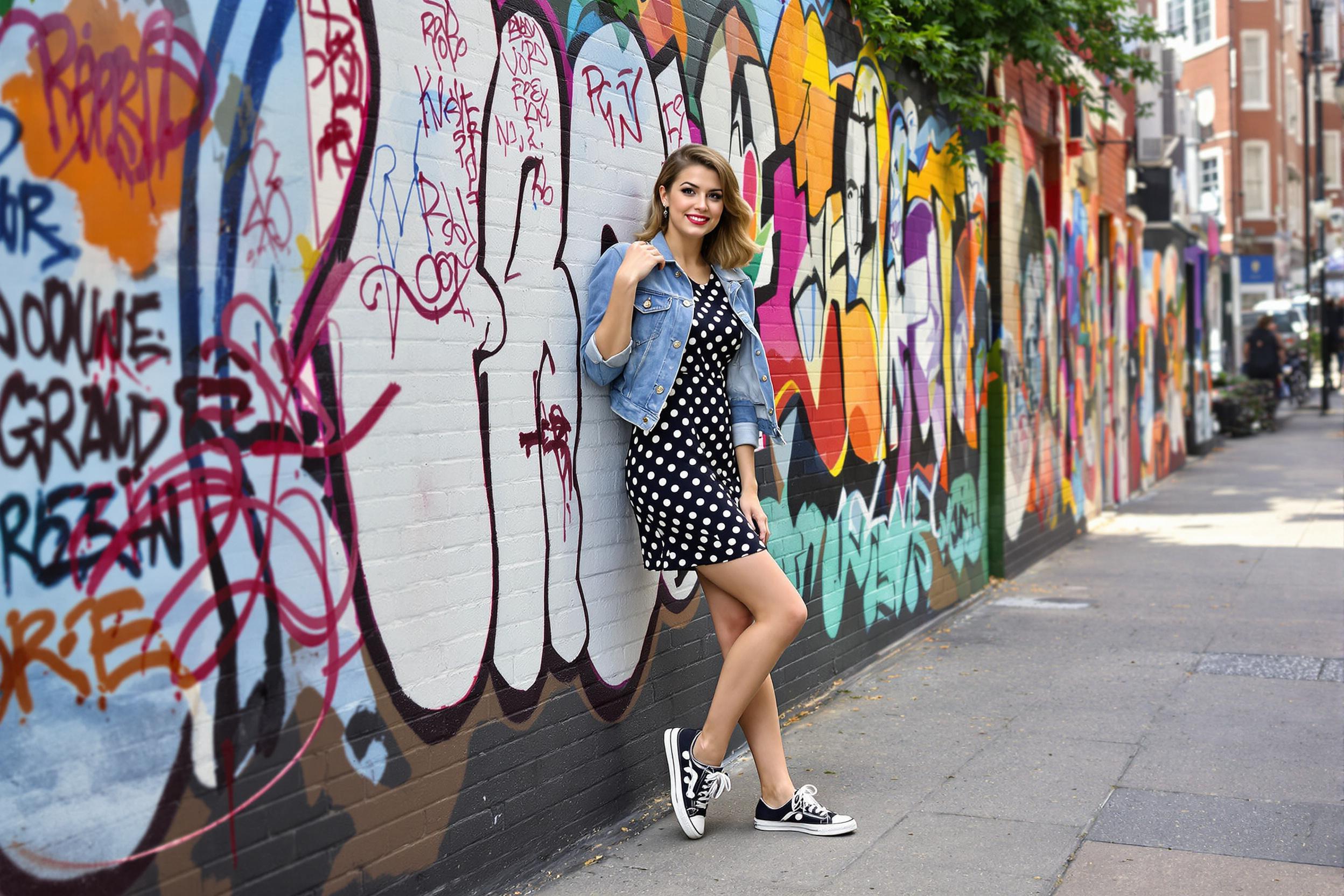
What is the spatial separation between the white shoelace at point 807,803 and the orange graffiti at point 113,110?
277cm

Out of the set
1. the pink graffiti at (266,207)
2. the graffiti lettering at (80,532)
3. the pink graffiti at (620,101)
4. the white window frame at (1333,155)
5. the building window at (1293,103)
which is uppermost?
the building window at (1293,103)

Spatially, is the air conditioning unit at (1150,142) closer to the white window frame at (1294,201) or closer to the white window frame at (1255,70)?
the white window frame at (1255,70)

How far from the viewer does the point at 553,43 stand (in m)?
4.11

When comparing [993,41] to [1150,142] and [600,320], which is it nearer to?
[600,320]

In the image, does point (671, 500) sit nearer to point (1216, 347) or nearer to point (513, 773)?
point (513, 773)

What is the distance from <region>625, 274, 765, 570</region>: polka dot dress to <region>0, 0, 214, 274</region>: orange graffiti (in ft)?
A: 6.17

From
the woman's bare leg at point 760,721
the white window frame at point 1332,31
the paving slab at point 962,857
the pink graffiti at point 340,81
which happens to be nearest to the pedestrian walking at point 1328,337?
the white window frame at point 1332,31

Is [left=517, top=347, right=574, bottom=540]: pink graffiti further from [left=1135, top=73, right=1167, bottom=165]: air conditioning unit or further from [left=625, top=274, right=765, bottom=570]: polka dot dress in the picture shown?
[left=1135, top=73, right=1167, bottom=165]: air conditioning unit

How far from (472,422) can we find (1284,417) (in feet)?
89.5

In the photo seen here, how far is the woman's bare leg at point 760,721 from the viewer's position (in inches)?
173

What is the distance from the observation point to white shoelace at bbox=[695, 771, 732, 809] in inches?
167

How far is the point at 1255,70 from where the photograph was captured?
44438mm

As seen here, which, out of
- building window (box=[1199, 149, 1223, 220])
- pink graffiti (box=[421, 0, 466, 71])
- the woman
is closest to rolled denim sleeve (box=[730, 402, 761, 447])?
the woman

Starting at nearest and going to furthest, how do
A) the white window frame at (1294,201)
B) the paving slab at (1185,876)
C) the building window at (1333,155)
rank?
1. the paving slab at (1185,876)
2. the white window frame at (1294,201)
3. the building window at (1333,155)
